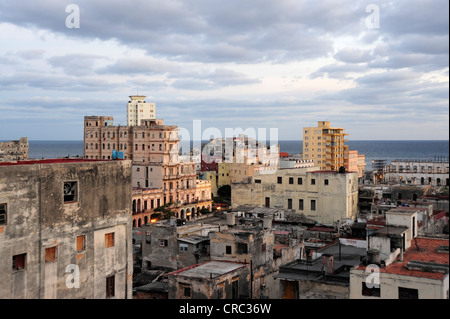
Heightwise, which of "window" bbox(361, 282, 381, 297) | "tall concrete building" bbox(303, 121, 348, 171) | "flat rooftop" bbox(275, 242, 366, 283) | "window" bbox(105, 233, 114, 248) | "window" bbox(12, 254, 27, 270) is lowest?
"flat rooftop" bbox(275, 242, 366, 283)

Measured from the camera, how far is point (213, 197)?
113 meters

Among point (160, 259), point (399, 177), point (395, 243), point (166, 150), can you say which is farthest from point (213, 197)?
point (395, 243)

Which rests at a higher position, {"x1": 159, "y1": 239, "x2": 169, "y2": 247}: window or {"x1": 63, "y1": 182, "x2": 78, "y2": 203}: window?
{"x1": 63, "y1": 182, "x2": 78, "y2": 203}: window

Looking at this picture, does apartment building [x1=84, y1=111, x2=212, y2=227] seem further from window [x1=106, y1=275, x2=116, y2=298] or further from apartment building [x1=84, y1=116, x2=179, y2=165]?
window [x1=106, y1=275, x2=116, y2=298]

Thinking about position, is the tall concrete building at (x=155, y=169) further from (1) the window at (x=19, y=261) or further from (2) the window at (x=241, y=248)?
(1) the window at (x=19, y=261)

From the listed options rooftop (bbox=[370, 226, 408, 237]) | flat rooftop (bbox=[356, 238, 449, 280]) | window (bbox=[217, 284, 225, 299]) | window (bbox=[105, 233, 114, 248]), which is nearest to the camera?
flat rooftop (bbox=[356, 238, 449, 280])

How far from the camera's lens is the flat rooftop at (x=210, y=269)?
99.6ft

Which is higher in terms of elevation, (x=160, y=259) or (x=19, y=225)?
(x=19, y=225)

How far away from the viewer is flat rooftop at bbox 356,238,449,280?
71.4 feet

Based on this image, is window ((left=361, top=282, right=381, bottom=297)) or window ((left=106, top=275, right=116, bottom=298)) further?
window ((left=106, top=275, right=116, bottom=298))

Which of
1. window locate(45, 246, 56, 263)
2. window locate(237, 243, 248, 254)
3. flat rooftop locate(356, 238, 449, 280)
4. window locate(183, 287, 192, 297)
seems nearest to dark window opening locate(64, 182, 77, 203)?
window locate(45, 246, 56, 263)

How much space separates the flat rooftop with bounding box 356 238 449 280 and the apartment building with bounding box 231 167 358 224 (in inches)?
1280
